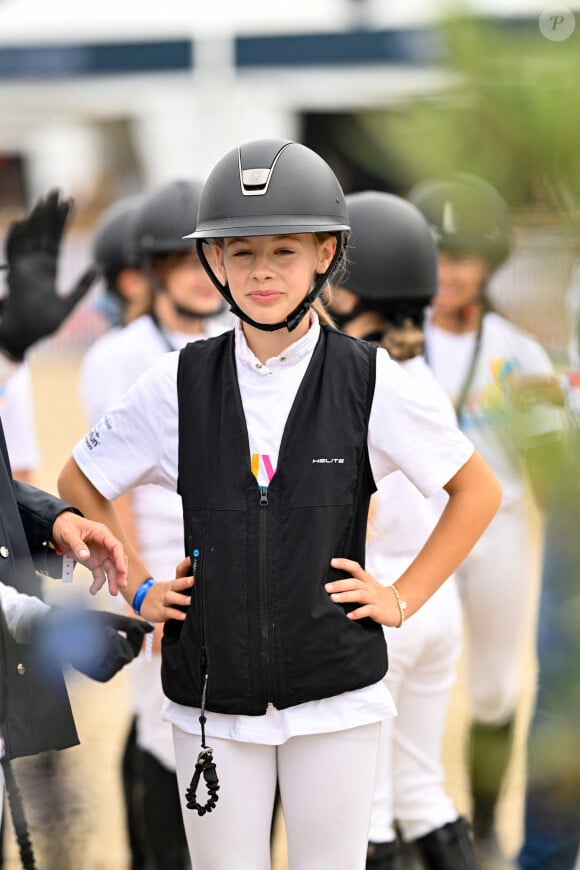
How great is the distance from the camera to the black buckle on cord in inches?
98.3

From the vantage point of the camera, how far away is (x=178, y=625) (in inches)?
104

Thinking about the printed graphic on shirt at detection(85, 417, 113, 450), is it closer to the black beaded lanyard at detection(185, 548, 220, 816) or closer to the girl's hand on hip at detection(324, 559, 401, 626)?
the black beaded lanyard at detection(185, 548, 220, 816)

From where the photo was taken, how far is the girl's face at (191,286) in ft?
13.7

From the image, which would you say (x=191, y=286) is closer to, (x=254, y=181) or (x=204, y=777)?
(x=254, y=181)

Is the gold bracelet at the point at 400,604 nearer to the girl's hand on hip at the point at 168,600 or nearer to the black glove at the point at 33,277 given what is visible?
the girl's hand on hip at the point at 168,600

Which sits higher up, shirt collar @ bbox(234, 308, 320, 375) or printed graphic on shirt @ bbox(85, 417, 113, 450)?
shirt collar @ bbox(234, 308, 320, 375)

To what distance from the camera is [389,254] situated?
372 centimetres

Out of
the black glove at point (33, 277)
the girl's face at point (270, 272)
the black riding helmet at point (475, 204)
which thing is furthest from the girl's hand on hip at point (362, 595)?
the black riding helmet at point (475, 204)

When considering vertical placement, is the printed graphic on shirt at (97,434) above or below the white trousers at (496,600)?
above

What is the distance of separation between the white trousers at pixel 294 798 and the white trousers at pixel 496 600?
1845 mm

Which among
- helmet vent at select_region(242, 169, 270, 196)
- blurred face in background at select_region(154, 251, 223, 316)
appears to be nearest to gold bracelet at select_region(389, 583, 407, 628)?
helmet vent at select_region(242, 169, 270, 196)

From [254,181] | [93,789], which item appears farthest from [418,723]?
[93,789]

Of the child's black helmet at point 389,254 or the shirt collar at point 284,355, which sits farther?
the child's black helmet at point 389,254

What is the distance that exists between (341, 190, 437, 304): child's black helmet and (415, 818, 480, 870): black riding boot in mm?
1416
